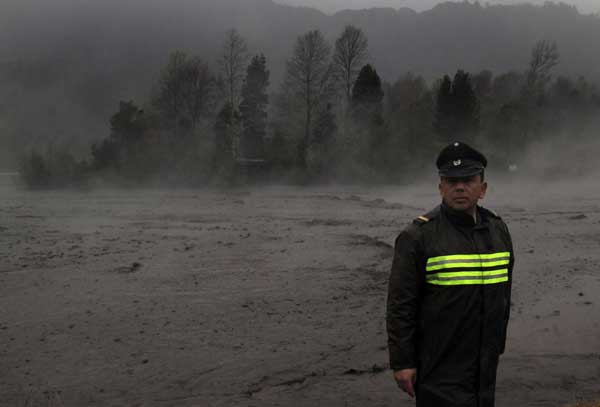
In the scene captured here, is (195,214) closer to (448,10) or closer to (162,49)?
(162,49)

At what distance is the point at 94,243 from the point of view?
1358 centimetres

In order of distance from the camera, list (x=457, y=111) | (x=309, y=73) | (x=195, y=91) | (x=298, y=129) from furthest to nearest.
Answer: (x=309, y=73) → (x=298, y=129) → (x=195, y=91) → (x=457, y=111)

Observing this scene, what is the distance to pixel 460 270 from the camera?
2.72 metres

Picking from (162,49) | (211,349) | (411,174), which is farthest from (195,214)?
(162,49)

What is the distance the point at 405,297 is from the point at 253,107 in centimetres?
3554

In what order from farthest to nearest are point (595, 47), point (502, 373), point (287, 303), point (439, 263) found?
1. point (595, 47)
2. point (287, 303)
3. point (502, 373)
4. point (439, 263)

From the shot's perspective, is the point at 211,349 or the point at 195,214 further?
the point at 195,214

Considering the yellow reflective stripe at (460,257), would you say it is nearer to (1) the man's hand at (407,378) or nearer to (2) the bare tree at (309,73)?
(1) the man's hand at (407,378)

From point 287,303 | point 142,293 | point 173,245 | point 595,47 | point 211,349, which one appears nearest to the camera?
point 211,349

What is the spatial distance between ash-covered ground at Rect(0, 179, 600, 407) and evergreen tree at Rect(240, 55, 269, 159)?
65.9 feet

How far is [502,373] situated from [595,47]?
100194 millimetres

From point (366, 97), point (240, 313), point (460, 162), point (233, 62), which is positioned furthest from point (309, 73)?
point (460, 162)

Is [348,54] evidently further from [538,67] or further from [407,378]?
[407,378]

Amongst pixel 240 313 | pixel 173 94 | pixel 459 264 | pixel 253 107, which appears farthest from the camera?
pixel 253 107
